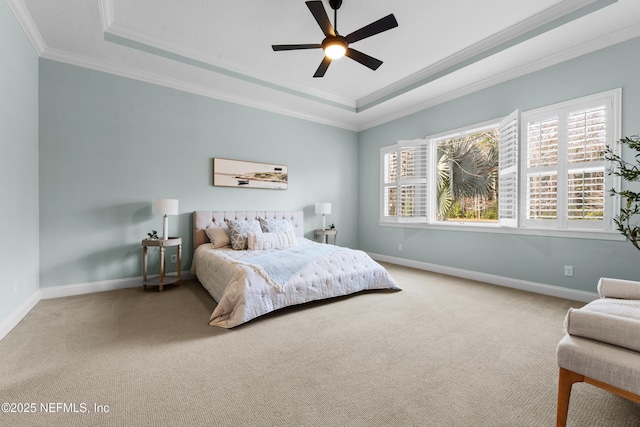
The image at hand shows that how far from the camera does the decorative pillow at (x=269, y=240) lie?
3.91 m

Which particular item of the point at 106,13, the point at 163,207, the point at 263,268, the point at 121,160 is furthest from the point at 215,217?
the point at 106,13

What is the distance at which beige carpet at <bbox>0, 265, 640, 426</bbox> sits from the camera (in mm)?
1504

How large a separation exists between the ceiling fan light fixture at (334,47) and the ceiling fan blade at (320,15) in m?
0.06

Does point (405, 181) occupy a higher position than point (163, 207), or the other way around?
point (405, 181)

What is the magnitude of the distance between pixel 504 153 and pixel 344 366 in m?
3.54

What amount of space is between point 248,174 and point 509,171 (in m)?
3.89

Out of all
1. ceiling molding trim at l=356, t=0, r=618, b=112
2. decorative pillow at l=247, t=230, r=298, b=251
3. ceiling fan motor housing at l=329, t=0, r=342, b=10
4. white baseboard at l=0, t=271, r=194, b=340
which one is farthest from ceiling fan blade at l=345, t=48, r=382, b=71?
white baseboard at l=0, t=271, r=194, b=340

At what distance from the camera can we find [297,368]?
194 cm

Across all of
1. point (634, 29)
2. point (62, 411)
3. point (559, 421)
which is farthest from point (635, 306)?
point (62, 411)

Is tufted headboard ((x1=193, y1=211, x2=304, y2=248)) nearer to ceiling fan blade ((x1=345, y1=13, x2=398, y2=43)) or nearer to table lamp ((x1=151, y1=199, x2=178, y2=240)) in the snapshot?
table lamp ((x1=151, y1=199, x2=178, y2=240))

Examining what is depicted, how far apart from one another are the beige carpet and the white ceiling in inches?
117

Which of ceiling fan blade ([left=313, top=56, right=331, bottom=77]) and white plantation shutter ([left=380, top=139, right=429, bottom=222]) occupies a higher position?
ceiling fan blade ([left=313, top=56, right=331, bottom=77])

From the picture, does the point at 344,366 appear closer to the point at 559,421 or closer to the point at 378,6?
the point at 559,421

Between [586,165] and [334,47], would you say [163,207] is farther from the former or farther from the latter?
[586,165]
